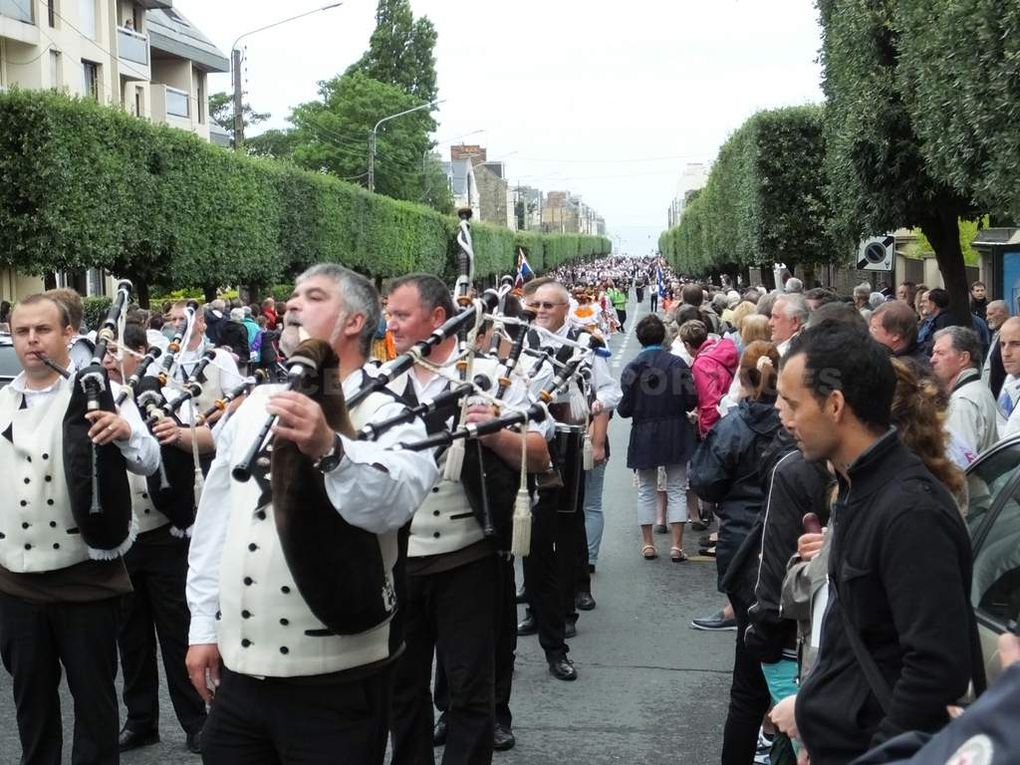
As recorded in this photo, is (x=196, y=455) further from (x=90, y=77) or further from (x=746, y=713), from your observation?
(x=90, y=77)

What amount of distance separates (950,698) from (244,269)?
104ft

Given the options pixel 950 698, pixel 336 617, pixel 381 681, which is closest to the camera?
pixel 950 698

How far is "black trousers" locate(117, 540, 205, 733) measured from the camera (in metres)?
6.54

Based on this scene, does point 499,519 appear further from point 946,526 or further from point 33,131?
point 33,131

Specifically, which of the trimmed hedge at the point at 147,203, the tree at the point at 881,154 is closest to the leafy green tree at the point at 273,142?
Answer: the trimmed hedge at the point at 147,203

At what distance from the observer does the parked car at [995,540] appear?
4.03 metres

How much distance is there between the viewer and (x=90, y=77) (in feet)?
144

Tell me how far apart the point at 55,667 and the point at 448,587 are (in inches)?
59.1

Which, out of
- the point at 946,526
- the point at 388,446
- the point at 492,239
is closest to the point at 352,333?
the point at 388,446

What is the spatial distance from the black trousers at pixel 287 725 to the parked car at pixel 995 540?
1738 millimetres

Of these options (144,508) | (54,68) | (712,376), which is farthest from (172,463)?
(54,68)

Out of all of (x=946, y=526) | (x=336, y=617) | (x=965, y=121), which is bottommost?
(x=336, y=617)

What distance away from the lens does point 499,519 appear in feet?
18.1

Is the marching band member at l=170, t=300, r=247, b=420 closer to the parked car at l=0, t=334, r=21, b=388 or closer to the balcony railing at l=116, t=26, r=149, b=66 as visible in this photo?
the parked car at l=0, t=334, r=21, b=388
